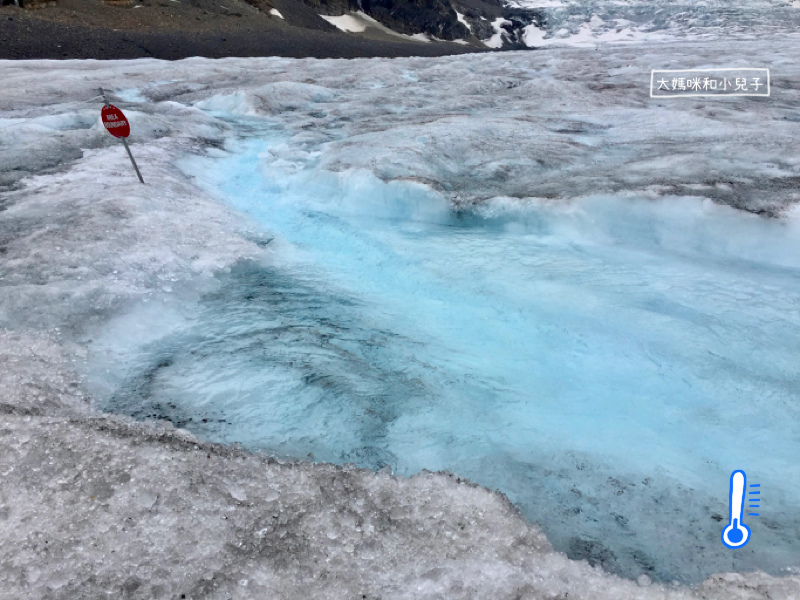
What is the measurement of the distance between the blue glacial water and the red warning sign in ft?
7.32

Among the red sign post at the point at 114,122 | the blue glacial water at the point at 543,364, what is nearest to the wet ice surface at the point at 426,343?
the blue glacial water at the point at 543,364

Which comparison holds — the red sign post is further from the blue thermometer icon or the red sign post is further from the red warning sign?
the blue thermometer icon

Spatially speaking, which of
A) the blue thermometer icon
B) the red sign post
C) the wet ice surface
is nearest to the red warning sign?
the red sign post

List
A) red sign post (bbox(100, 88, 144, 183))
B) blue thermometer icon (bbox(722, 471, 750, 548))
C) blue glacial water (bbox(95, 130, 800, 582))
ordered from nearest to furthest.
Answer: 1. blue thermometer icon (bbox(722, 471, 750, 548))
2. blue glacial water (bbox(95, 130, 800, 582))
3. red sign post (bbox(100, 88, 144, 183))

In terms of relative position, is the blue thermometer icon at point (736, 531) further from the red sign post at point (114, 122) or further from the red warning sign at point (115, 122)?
the red warning sign at point (115, 122)

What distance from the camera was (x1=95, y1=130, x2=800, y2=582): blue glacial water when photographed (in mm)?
2605

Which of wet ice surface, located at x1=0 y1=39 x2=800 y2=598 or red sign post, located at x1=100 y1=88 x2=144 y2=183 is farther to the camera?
red sign post, located at x1=100 y1=88 x2=144 y2=183

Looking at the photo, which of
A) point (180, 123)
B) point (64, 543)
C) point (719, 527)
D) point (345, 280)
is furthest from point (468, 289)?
point (180, 123)

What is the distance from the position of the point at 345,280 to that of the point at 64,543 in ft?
10.9

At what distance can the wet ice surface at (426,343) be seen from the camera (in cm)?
209

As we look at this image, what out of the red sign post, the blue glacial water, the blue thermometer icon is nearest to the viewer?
the blue thermometer icon

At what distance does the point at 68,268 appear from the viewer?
4113 millimetres

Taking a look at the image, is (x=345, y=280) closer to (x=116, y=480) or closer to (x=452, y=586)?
(x=116, y=480)

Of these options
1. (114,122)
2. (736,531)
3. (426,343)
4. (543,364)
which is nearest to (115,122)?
(114,122)
